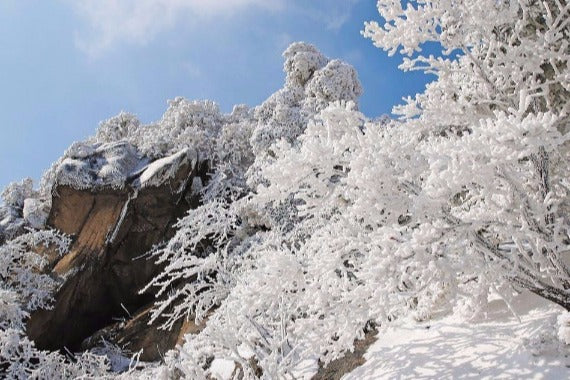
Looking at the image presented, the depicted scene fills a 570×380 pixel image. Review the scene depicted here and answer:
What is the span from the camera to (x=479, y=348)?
5.03 metres

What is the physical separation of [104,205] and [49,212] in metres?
2.47

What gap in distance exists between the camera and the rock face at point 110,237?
658 inches

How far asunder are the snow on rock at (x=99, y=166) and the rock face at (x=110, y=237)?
0.25m

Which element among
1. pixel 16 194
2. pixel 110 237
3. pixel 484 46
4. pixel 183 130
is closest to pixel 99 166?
pixel 110 237

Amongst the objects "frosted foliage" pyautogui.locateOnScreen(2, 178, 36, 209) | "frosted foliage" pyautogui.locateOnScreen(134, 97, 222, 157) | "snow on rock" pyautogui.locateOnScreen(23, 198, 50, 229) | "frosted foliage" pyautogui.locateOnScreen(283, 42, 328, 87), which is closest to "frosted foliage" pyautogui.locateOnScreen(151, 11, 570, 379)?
"frosted foliage" pyautogui.locateOnScreen(134, 97, 222, 157)

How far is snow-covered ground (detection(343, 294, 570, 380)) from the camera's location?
14.7 feet

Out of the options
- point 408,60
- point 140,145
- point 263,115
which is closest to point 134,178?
point 140,145

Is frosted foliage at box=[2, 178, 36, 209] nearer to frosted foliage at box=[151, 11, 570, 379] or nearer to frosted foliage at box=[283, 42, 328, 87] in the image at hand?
frosted foliage at box=[283, 42, 328, 87]

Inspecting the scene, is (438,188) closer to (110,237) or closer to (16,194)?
(110,237)

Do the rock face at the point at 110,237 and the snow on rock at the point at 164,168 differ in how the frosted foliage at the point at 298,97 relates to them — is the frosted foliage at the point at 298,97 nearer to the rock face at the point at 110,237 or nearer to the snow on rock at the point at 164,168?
the snow on rock at the point at 164,168

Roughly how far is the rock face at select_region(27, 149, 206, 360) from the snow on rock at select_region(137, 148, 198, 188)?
0.12ft

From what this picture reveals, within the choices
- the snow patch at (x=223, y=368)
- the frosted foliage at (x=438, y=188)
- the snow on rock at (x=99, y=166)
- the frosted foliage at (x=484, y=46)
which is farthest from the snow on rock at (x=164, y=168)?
the frosted foliage at (x=484, y=46)

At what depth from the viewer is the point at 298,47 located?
77.5ft

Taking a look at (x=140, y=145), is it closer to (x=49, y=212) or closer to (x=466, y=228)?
(x=49, y=212)
